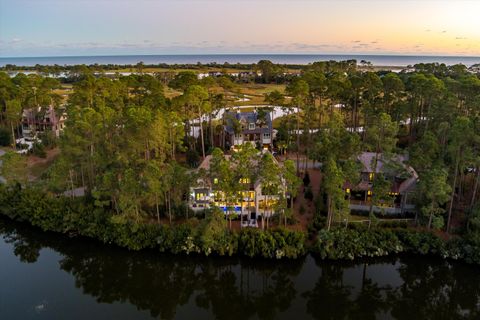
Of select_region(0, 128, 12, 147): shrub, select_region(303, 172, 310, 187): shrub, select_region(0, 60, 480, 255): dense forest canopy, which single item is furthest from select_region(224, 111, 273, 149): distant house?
select_region(0, 128, 12, 147): shrub

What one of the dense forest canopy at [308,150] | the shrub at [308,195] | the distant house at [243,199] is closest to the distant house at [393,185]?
the dense forest canopy at [308,150]

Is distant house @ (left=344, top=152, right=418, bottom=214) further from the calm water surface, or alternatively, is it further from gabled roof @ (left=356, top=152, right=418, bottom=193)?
the calm water surface

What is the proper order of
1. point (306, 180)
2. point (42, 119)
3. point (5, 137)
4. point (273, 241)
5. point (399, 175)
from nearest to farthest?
1. point (273, 241)
2. point (399, 175)
3. point (306, 180)
4. point (5, 137)
5. point (42, 119)

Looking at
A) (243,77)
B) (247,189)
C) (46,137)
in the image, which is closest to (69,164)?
(247,189)

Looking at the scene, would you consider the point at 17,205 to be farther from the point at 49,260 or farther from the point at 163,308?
the point at 163,308

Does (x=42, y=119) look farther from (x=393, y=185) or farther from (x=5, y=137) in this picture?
(x=393, y=185)

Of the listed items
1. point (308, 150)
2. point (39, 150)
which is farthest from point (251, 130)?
point (39, 150)
